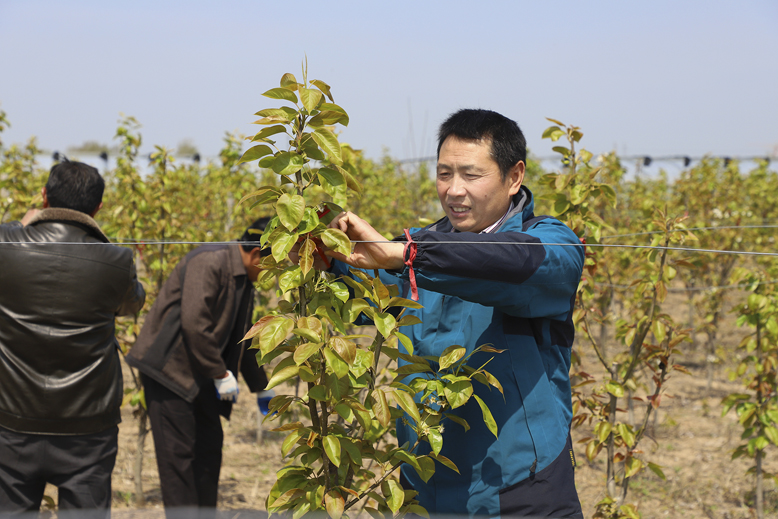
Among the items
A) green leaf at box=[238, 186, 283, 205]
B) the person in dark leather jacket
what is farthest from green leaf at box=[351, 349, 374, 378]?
the person in dark leather jacket

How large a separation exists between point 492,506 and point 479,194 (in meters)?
0.80

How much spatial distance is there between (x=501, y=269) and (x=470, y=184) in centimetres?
40

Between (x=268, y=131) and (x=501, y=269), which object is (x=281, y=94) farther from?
(x=501, y=269)

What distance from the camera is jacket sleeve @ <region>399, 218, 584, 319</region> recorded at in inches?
51.7

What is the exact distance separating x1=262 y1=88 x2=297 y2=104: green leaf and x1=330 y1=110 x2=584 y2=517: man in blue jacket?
29 centimetres

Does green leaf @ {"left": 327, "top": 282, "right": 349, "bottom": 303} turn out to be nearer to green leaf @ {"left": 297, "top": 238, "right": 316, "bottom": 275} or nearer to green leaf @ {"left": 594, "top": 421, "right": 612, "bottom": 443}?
green leaf @ {"left": 297, "top": 238, "right": 316, "bottom": 275}

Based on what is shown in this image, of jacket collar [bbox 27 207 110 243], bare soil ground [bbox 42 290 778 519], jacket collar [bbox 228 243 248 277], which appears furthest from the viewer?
bare soil ground [bbox 42 290 778 519]

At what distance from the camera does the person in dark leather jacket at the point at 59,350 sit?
2.33 m

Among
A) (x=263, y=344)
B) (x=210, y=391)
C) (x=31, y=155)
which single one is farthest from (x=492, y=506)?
(x=31, y=155)

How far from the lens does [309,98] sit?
1322mm

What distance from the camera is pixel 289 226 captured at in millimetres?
1315

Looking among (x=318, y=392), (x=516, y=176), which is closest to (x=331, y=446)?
(x=318, y=392)

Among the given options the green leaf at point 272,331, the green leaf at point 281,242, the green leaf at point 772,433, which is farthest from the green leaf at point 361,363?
the green leaf at point 772,433

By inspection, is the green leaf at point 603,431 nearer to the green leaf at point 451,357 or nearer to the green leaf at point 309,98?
the green leaf at point 451,357
